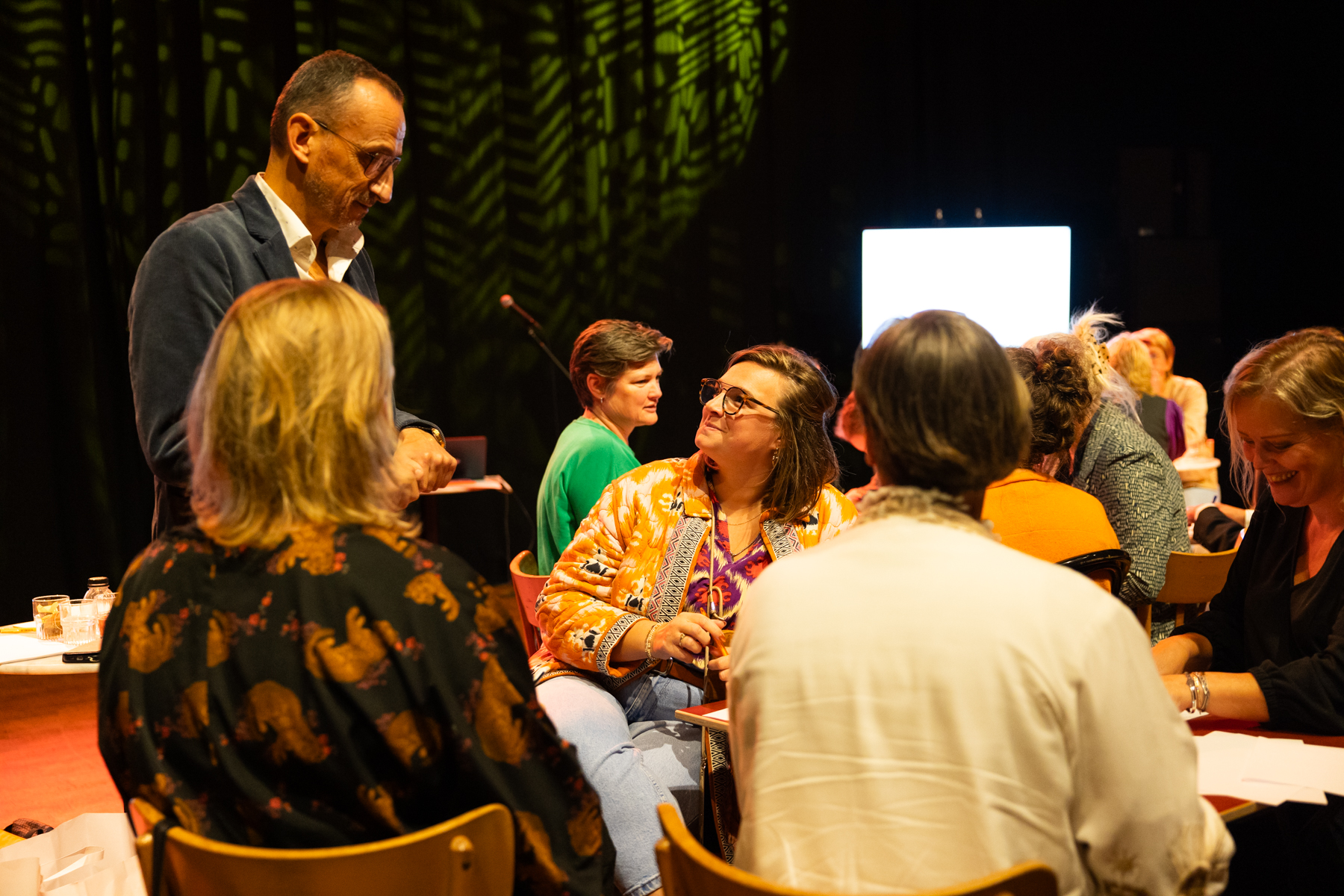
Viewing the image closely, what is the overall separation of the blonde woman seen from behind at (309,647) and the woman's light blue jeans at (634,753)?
27.6 inches

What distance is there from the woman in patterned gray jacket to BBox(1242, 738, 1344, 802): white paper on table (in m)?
1.21

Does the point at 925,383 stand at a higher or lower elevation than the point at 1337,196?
lower

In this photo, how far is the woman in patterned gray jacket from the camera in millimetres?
2857

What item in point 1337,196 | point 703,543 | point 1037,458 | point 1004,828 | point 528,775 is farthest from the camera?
point 1337,196

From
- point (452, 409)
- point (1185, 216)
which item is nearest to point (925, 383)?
point (452, 409)

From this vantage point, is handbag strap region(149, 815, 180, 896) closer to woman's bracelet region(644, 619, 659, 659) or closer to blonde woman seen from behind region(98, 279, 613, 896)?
blonde woman seen from behind region(98, 279, 613, 896)

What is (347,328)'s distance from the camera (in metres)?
1.26

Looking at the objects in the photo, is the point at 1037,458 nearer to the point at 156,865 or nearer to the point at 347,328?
the point at 347,328

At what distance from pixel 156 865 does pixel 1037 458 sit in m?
2.09

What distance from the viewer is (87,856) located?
1830mm

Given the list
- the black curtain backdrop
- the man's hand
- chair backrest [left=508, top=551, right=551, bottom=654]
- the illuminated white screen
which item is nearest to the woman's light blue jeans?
chair backrest [left=508, top=551, right=551, bottom=654]

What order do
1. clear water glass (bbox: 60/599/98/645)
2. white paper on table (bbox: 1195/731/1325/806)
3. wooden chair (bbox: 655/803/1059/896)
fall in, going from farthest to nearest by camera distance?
clear water glass (bbox: 60/599/98/645), white paper on table (bbox: 1195/731/1325/806), wooden chair (bbox: 655/803/1059/896)

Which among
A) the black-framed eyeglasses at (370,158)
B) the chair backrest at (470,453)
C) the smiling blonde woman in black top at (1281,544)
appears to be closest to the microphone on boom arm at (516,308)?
the chair backrest at (470,453)

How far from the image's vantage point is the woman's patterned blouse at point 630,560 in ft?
7.57
